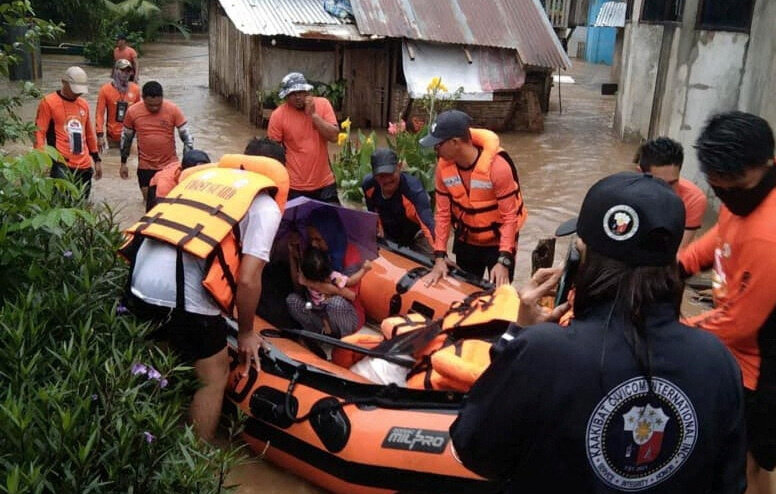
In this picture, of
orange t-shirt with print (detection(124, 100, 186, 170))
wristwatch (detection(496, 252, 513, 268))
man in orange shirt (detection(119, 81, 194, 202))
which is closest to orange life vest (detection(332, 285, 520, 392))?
wristwatch (detection(496, 252, 513, 268))

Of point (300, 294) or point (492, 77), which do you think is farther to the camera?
point (492, 77)

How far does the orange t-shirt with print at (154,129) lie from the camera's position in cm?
691

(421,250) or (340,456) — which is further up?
(421,250)

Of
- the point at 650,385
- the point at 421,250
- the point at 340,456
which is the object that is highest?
the point at 650,385

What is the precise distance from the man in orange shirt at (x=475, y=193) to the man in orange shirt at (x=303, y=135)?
1.46 m

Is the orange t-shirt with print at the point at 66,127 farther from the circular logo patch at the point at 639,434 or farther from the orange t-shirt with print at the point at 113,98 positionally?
the circular logo patch at the point at 639,434

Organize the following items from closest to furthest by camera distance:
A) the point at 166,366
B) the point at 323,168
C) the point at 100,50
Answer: the point at 166,366 → the point at 323,168 → the point at 100,50

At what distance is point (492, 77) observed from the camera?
1264cm

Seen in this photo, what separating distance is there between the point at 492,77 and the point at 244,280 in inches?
400

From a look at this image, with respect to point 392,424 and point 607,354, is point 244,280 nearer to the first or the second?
point 392,424

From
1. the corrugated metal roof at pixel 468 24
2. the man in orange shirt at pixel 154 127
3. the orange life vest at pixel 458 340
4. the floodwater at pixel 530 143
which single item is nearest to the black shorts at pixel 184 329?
the orange life vest at pixel 458 340

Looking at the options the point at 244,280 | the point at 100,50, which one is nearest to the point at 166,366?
the point at 244,280

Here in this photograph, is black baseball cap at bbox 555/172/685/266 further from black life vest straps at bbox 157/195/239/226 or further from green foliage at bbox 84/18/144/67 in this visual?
green foliage at bbox 84/18/144/67

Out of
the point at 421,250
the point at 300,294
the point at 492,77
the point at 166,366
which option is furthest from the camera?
the point at 492,77
